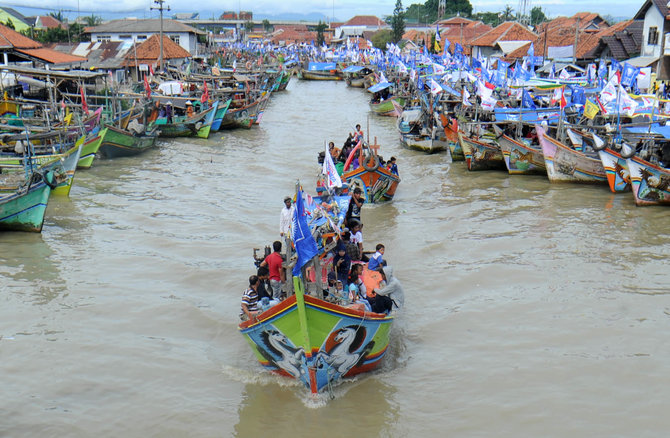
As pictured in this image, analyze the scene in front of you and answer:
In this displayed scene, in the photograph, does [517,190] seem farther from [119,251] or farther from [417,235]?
[119,251]

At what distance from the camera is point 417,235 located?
16453mm

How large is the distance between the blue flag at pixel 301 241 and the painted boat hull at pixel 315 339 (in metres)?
0.43

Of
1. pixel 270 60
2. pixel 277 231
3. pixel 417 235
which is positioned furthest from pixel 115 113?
pixel 270 60

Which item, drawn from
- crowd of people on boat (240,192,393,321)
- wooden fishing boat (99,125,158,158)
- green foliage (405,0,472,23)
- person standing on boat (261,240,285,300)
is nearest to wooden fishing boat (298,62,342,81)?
green foliage (405,0,472,23)

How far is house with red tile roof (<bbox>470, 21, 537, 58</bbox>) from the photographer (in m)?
48.7

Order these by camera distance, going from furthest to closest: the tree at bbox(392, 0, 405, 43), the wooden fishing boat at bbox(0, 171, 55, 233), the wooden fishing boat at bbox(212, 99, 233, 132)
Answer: the tree at bbox(392, 0, 405, 43), the wooden fishing boat at bbox(212, 99, 233, 132), the wooden fishing boat at bbox(0, 171, 55, 233)

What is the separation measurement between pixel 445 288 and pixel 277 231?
512cm

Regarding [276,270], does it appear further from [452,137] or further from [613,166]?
[452,137]

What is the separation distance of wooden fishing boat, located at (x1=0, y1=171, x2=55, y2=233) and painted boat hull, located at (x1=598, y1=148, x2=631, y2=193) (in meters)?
14.5

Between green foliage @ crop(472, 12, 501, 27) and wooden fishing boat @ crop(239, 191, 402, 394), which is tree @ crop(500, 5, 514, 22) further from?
wooden fishing boat @ crop(239, 191, 402, 394)

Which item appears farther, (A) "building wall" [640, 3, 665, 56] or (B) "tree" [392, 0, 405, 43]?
(B) "tree" [392, 0, 405, 43]

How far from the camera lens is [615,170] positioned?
1925 cm

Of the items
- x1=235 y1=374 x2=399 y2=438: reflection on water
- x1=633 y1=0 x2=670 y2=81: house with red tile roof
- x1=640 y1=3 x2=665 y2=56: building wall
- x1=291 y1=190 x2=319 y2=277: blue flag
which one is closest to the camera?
x1=291 y1=190 x2=319 y2=277: blue flag

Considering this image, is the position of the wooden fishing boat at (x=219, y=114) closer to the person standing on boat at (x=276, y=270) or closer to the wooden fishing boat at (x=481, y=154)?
the wooden fishing boat at (x=481, y=154)
